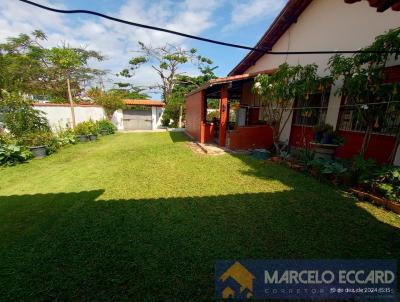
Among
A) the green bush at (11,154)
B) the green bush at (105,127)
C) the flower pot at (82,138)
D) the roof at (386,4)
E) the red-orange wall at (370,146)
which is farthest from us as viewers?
the green bush at (105,127)

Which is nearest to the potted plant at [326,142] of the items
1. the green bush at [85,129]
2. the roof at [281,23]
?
the roof at [281,23]

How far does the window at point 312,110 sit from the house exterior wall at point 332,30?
29cm

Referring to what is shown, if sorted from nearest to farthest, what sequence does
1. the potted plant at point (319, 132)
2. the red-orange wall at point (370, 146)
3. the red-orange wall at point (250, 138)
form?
1. the red-orange wall at point (370, 146)
2. the potted plant at point (319, 132)
3. the red-orange wall at point (250, 138)

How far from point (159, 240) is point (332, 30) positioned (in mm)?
7886

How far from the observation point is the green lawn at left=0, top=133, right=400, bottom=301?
217 centimetres

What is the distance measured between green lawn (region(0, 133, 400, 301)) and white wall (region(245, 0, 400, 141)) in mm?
3756


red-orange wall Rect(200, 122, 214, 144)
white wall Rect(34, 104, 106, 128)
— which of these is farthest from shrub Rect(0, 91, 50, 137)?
red-orange wall Rect(200, 122, 214, 144)

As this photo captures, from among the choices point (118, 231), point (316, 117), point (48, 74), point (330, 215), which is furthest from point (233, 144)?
point (48, 74)

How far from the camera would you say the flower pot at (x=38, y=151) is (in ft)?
26.3

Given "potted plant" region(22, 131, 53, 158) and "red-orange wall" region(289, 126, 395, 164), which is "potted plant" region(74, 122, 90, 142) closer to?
"potted plant" region(22, 131, 53, 158)

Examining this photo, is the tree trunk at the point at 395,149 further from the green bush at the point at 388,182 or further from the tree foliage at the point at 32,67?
the tree foliage at the point at 32,67

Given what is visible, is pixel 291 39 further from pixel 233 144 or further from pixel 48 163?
pixel 48 163

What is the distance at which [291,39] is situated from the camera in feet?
26.9

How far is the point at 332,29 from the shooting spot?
6.26m
